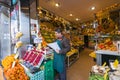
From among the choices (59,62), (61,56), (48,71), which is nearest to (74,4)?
(61,56)

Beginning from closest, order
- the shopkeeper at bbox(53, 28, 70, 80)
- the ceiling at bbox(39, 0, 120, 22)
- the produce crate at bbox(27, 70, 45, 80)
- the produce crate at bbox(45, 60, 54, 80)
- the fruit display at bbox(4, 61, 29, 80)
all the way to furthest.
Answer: the fruit display at bbox(4, 61, 29, 80) < the produce crate at bbox(27, 70, 45, 80) < the produce crate at bbox(45, 60, 54, 80) < the shopkeeper at bbox(53, 28, 70, 80) < the ceiling at bbox(39, 0, 120, 22)

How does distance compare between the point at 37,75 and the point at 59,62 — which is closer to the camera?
the point at 37,75

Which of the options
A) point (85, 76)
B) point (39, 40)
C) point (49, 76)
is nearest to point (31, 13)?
point (39, 40)

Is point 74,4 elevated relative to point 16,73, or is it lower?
elevated

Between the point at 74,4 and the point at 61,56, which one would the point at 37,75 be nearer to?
the point at 61,56

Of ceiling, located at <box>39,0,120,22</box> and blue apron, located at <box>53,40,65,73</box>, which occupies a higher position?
ceiling, located at <box>39,0,120,22</box>

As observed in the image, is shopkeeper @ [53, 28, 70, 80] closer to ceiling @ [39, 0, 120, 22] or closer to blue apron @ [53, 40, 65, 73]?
blue apron @ [53, 40, 65, 73]

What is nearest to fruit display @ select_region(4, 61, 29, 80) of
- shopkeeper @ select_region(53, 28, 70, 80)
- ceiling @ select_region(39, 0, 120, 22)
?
shopkeeper @ select_region(53, 28, 70, 80)

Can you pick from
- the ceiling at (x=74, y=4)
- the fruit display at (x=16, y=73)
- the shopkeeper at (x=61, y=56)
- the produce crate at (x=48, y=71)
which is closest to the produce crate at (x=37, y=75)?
the fruit display at (x=16, y=73)

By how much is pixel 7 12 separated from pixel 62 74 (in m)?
2.28

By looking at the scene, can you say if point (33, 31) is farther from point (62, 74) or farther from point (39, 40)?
point (62, 74)

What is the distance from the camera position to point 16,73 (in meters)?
2.40

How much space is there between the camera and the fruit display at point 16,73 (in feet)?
7.72

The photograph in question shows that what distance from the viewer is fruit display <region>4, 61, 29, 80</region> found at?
2.35 metres
